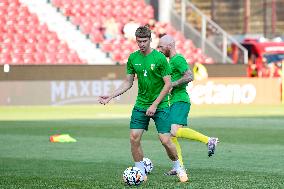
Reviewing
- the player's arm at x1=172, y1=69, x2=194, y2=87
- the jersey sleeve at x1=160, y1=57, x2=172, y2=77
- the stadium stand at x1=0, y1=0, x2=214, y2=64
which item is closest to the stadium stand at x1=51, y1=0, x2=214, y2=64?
the stadium stand at x1=0, y1=0, x2=214, y2=64

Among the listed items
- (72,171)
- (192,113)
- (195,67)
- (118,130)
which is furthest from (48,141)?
(195,67)

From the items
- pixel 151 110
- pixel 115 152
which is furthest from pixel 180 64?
pixel 115 152

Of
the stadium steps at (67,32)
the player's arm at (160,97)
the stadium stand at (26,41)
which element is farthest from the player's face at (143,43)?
the stadium steps at (67,32)

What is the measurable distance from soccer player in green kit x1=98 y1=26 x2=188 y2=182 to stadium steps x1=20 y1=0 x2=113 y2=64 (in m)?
28.8

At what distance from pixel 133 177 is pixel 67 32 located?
98.9ft

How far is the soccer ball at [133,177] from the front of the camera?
12125 millimetres

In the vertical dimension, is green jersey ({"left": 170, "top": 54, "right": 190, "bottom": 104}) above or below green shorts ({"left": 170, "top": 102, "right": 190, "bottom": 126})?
above

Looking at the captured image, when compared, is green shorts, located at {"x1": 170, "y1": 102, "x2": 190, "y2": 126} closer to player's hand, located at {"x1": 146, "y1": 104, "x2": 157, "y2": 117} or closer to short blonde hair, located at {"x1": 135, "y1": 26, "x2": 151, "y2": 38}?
player's hand, located at {"x1": 146, "y1": 104, "x2": 157, "y2": 117}

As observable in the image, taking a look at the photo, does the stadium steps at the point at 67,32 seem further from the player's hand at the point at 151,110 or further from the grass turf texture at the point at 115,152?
the player's hand at the point at 151,110

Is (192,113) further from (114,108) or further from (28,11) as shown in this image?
(28,11)

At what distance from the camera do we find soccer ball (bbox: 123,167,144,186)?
1212 cm

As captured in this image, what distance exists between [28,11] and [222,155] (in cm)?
2508

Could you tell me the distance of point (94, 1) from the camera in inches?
1745

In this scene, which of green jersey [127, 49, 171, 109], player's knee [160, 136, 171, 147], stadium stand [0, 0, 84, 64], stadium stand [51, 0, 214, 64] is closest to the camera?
green jersey [127, 49, 171, 109]
